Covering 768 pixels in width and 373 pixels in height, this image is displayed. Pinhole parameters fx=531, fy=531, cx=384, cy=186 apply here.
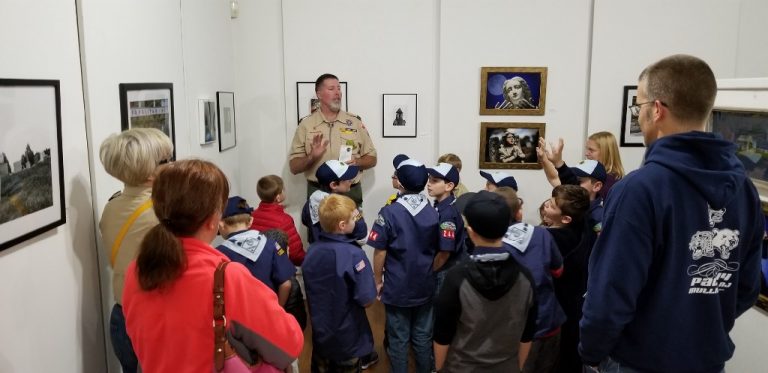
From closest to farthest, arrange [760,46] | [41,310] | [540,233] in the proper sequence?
[41,310]
[540,233]
[760,46]

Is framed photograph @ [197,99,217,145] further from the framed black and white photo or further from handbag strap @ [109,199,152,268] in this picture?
handbag strap @ [109,199,152,268]

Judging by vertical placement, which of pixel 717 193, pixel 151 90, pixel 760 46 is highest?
pixel 760 46

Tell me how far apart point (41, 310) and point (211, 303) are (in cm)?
110

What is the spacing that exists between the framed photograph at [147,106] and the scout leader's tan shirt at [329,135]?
1798 mm

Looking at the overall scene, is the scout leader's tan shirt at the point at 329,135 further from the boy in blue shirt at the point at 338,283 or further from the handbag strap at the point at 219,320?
the handbag strap at the point at 219,320

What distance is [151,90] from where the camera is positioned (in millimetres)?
3244

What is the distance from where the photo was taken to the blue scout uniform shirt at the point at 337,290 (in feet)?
9.58

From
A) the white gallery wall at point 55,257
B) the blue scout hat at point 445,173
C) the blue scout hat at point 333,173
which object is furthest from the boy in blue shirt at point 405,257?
the white gallery wall at point 55,257

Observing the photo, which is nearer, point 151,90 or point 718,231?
point 718,231

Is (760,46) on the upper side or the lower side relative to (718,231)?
upper

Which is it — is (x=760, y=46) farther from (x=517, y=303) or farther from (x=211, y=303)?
(x=211, y=303)

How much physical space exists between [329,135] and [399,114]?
2.73 ft

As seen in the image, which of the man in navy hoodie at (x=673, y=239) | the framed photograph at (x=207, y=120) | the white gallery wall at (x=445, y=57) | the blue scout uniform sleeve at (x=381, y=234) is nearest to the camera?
the man in navy hoodie at (x=673, y=239)

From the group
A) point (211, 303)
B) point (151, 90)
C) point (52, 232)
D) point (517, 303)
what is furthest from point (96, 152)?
point (517, 303)
